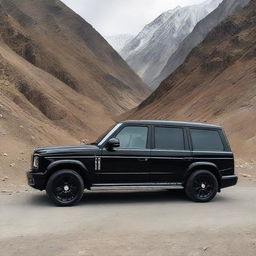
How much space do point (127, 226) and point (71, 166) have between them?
2268 mm

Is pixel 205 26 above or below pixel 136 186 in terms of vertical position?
above

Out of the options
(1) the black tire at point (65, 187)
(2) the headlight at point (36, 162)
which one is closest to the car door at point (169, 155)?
(1) the black tire at point (65, 187)

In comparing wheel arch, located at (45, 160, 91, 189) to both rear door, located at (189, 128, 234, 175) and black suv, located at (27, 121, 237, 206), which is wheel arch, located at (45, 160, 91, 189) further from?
rear door, located at (189, 128, 234, 175)

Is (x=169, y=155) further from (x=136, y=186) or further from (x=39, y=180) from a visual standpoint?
(x=39, y=180)

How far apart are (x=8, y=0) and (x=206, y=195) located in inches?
2785

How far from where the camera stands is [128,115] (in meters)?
57.4

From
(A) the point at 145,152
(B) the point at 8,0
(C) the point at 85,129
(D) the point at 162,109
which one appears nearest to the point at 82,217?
(A) the point at 145,152

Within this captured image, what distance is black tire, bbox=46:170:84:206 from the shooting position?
889 cm

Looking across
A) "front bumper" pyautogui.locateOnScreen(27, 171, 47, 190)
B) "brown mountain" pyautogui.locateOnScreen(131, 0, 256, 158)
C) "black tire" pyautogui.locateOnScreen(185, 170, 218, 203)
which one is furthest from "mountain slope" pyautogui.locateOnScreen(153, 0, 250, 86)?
"front bumper" pyautogui.locateOnScreen(27, 171, 47, 190)

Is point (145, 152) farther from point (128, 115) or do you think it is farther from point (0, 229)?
point (128, 115)

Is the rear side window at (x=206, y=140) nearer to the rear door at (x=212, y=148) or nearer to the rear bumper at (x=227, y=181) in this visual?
the rear door at (x=212, y=148)

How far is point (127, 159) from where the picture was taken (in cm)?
937

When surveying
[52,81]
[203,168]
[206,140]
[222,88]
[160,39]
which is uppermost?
[160,39]

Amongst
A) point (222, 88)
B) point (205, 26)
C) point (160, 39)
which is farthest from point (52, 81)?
point (160, 39)
